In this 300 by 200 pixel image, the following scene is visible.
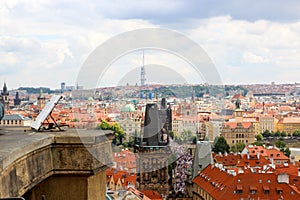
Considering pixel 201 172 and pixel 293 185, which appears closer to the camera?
pixel 293 185

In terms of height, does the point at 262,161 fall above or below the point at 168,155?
below

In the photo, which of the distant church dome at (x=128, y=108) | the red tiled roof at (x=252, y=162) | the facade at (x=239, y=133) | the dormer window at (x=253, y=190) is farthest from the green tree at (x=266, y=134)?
the distant church dome at (x=128, y=108)

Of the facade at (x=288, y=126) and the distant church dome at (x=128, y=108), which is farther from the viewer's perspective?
the facade at (x=288, y=126)

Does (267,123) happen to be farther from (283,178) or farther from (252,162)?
(283,178)

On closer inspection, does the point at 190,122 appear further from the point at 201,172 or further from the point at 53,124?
the point at 201,172

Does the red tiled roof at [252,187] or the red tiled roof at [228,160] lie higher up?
the red tiled roof at [252,187]

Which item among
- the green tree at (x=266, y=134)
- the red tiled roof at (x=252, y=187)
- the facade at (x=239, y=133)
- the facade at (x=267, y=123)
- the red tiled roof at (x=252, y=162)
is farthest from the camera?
the facade at (x=267, y=123)

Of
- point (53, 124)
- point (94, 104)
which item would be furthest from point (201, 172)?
point (53, 124)

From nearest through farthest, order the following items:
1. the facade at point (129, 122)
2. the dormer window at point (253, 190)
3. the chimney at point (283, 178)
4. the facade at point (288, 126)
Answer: the facade at point (129, 122) → the dormer window at point (253, 190) → the chimney at point (283, 178) → the facade at point (288, 126)

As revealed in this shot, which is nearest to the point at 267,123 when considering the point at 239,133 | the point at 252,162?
the point at 239,133

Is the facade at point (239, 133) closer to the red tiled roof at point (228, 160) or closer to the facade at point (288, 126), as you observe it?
the facade at point (288, 126)

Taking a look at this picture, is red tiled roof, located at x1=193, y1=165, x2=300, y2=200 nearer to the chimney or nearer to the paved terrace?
the chimney
